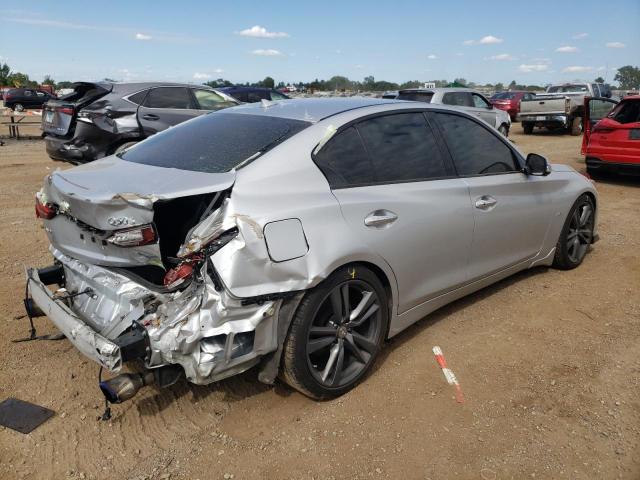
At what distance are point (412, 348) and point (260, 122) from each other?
184 cm

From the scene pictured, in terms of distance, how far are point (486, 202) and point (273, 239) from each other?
1.92 m

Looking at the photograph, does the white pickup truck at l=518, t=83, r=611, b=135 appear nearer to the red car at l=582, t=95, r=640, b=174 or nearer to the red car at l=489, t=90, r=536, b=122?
the red car at l=489, t=90, r=536, b=122

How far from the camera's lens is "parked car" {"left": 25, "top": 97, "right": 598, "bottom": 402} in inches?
98.4

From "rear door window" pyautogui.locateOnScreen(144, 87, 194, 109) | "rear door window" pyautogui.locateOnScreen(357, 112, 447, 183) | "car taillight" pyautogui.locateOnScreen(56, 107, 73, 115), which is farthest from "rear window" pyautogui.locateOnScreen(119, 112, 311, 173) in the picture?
"rear door window" pyautogui.locateOnScreen(144, 87, 194, 109)

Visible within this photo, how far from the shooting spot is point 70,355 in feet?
11.4

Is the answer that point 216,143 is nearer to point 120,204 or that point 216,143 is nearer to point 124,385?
point 120,204

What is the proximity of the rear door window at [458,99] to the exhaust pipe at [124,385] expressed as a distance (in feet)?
39.5

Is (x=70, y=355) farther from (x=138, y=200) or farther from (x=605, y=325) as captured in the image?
(x=605, y=325)

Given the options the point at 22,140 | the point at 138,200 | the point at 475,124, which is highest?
the point at 475,124

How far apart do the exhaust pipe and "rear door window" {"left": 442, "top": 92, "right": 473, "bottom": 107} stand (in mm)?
12055

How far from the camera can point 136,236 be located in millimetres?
2539

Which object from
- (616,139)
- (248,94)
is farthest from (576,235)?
(248,94)

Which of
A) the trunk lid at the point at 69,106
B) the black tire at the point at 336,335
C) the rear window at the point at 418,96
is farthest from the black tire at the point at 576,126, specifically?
the black tire at the point at 336,335

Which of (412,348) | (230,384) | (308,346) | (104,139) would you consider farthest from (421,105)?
(104,139)
